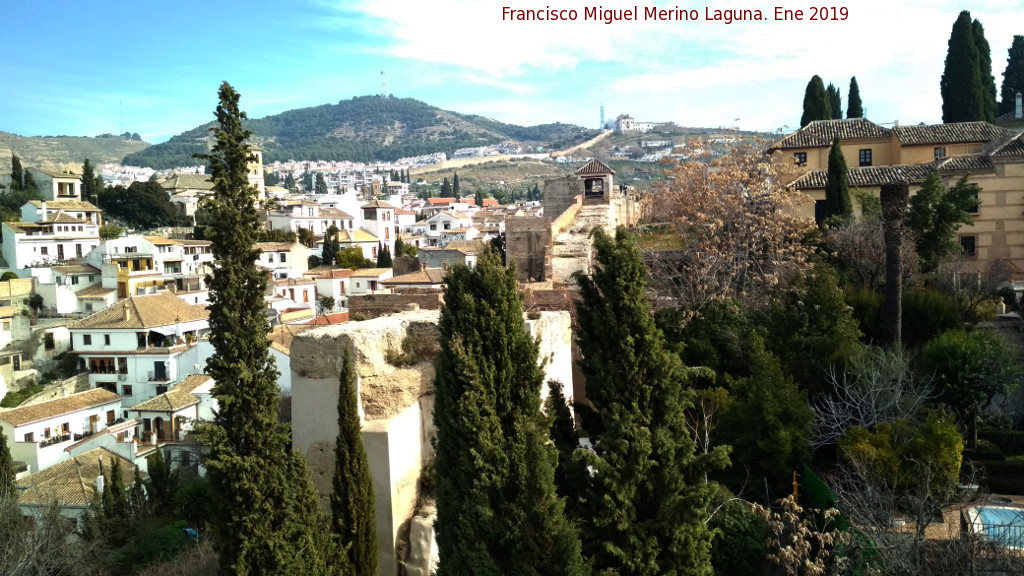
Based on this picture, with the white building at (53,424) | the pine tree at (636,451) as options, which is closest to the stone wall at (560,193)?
the pine tree at (636,451)

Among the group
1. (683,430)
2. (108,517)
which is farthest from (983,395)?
(108,517)

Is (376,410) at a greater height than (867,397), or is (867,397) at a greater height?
(376,410)

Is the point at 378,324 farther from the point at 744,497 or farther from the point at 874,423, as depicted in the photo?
the point at 874,423

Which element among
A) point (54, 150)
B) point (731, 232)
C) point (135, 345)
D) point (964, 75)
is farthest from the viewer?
point (54, 150)

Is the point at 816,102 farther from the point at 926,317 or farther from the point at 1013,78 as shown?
the point at 926,317

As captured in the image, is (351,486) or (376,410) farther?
(376,410)

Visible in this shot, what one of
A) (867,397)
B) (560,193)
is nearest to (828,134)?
(560,193)
